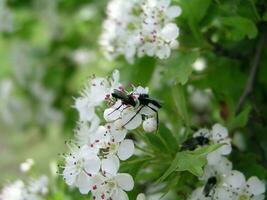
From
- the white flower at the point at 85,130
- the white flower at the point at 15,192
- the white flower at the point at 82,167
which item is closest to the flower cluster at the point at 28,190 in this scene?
the white flower at the point at 15,192

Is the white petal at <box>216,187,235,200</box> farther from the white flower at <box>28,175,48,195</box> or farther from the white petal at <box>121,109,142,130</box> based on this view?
the white flower at <box>28,175,48,195</box>

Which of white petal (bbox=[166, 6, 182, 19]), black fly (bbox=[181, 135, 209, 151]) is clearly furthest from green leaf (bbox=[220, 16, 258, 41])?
black fly (bbox=[181, 135, 209, 151])

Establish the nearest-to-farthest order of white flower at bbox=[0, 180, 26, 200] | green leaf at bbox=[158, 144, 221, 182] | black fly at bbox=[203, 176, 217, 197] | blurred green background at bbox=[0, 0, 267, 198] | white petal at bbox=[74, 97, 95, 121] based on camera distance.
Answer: green leaf at bbox=[158, 144, 221, 182] → black fly at bbox=[203, 176, 217, 197] → white petal at bbox=[74, 97, 95, 121] → blurred green background at bbox=[0, 0, 267, 198] → white flower at bbox=[0, 180, 26, 200]

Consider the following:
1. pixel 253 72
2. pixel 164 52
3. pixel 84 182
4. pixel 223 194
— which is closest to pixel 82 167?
pixel 84 182

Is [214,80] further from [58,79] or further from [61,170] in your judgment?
[58,79]

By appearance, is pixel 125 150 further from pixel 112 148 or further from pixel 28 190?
pixel 28 190
